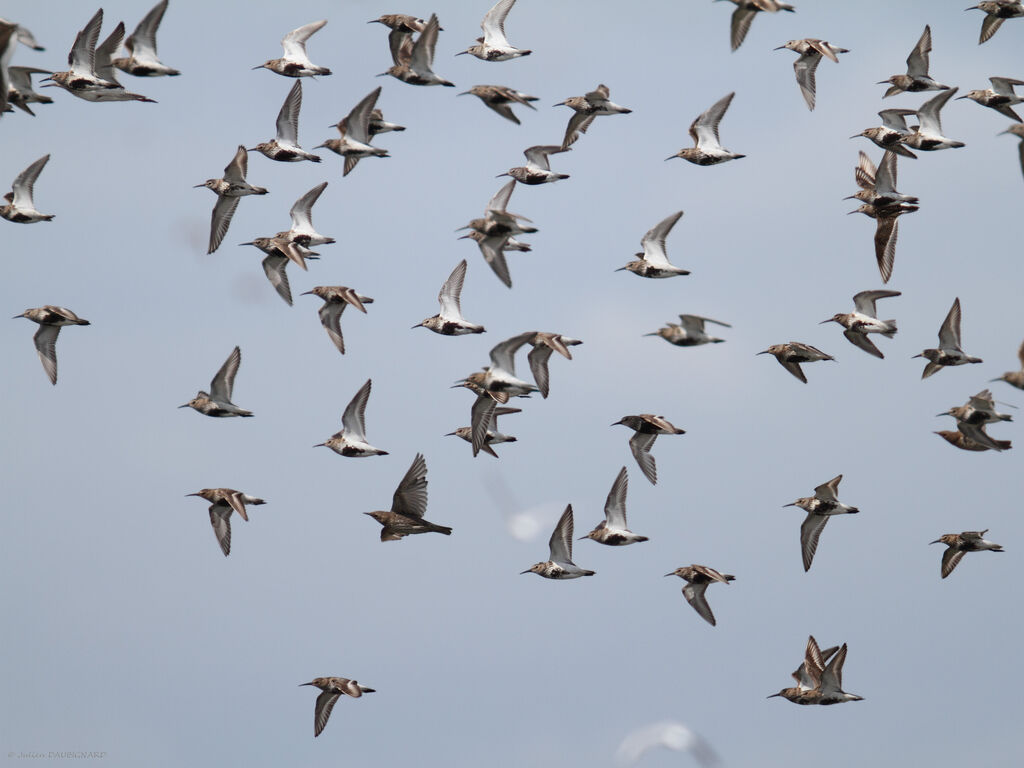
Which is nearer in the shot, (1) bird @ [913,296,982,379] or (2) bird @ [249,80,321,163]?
(1) bird @ [913,296,982,379]

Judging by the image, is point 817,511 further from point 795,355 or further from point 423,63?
point 423,63

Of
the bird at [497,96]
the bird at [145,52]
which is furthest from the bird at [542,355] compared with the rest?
the bird at [145,52]

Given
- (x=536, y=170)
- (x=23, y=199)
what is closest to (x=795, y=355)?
(x=536, y=170)

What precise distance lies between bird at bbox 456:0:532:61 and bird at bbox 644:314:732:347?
20.1 feet

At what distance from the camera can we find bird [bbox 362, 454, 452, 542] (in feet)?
107

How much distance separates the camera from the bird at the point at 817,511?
3381 centimetres

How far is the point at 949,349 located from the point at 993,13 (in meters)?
7.00

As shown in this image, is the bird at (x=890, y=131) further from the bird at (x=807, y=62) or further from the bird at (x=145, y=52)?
the bird at (x=145, y=52)

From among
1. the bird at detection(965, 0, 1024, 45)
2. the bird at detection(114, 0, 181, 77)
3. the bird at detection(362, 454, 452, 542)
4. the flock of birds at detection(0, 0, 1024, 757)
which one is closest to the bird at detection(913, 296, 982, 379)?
the flock of birds at detection(0, 0, 1024, 757)

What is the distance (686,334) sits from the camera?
3225 cm

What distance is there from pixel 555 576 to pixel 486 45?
1037 centimetres

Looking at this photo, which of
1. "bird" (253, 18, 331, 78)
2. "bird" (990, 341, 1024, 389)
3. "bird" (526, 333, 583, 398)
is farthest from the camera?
"bird" (253, 18, 331, 78)

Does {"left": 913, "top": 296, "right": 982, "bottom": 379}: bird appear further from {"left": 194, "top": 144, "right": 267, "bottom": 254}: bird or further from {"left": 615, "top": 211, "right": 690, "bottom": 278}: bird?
{"left": 194, "top": 144, "right": 267, "bottom": 254}: bird

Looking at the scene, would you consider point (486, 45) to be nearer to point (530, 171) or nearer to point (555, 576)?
point (530, 171)
